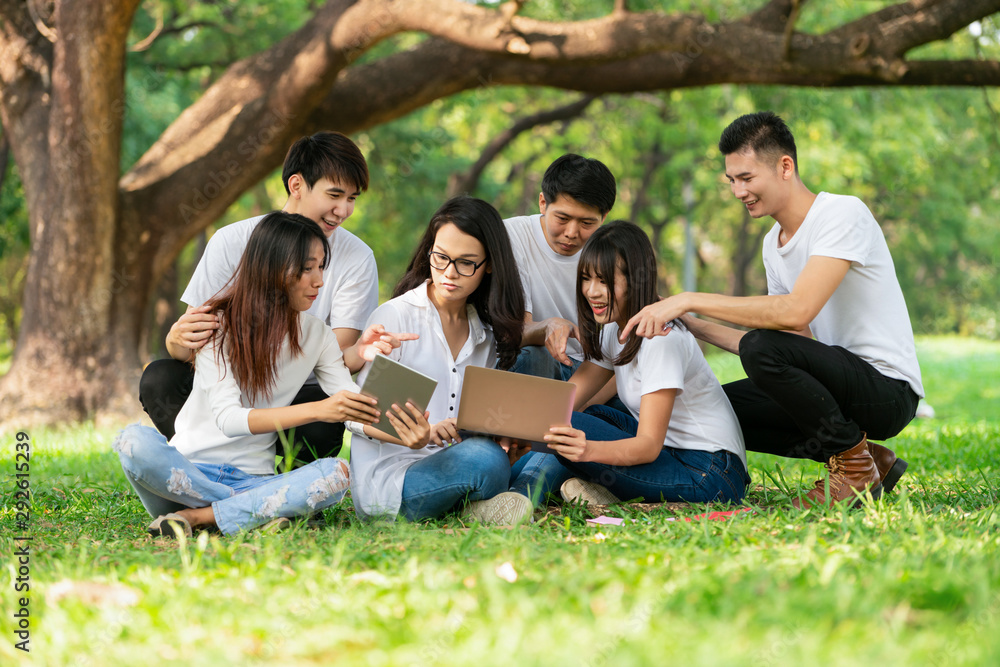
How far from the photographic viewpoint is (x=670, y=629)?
1771 mm

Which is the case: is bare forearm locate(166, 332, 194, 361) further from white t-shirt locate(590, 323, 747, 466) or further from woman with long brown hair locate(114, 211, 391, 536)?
white t-shirt locate(590, 323, 747, 466)

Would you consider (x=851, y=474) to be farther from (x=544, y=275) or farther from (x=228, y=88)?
(x=228, y=88)

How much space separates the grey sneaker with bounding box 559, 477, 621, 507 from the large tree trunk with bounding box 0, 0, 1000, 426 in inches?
147

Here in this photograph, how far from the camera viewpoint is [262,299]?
332cm

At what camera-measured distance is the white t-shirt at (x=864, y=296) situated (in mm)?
3523

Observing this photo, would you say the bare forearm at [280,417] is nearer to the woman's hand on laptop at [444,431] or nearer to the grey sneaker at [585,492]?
the woman's hand on laptop at [444,431]

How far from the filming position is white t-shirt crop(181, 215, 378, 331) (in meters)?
3.99

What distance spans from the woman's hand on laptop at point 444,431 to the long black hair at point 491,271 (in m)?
0.46

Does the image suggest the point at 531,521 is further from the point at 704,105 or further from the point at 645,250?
the point at 704,105

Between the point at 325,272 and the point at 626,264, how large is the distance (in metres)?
1.59

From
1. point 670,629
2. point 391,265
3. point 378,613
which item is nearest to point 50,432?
point 378,613

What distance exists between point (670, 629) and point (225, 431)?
6.59 ft

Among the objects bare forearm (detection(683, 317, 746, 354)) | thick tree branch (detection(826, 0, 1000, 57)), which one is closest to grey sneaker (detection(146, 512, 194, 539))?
bare forearm (detection(683, 317, 746, 354))

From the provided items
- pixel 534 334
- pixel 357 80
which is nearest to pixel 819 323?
pixel 534 334
